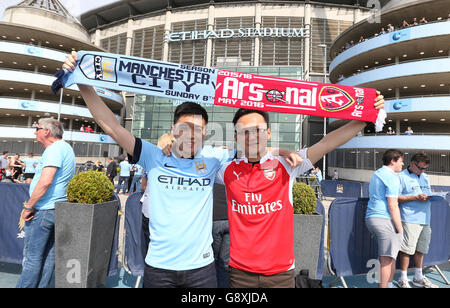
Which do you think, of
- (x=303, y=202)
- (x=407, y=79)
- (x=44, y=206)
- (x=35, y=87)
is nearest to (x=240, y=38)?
(x=407, y=79)

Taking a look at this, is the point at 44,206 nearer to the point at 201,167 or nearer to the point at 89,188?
the point at 89,188

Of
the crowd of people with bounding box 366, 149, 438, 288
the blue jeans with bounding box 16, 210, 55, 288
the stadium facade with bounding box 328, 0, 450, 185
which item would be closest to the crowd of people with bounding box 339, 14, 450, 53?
the stadium facade with bounding box 328, 0, 450, 185

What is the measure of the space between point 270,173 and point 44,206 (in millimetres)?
2743

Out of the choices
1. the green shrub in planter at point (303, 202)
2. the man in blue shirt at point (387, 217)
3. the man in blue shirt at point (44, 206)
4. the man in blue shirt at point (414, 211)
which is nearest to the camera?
Answer: the man in blue shirt at point (44, 206)

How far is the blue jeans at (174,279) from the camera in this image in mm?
1655

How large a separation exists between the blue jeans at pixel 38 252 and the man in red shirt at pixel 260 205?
240 cm

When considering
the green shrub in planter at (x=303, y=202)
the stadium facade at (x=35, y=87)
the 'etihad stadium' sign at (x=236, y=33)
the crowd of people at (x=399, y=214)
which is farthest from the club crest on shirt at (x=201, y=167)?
the 'etihad stadium' sign at (x=236, y=33)

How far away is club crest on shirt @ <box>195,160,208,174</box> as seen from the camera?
186 centimetres

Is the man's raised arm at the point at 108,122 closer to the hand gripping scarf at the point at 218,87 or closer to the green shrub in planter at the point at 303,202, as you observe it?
the hand gripping scarf at the point at 218,87

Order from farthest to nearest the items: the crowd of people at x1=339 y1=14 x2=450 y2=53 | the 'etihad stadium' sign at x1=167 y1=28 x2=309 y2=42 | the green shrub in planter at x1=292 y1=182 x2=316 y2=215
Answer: the 'etihad stadium' sign at x1=167 y1=28 x2=309 y2=42 < the crowd of people at x1=339 y1=14 x2=450 y2=53 < the green shrub in planter at x1=292 y1=182 x2=316 y2=215

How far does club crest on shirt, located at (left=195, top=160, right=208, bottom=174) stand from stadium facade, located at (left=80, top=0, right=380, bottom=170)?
26.8 metres

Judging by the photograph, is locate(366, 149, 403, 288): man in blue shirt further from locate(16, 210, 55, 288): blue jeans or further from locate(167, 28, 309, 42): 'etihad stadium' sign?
locate(167, 28, 309, 42): 'etihad stadium' sign

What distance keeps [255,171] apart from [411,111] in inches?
1012
